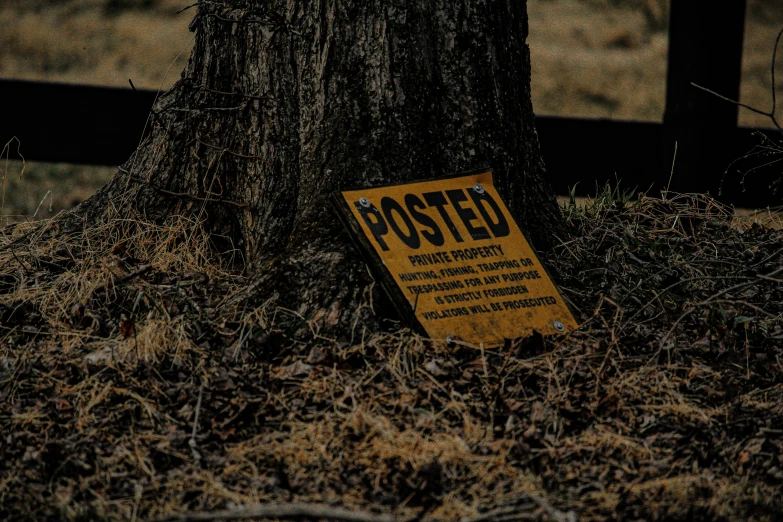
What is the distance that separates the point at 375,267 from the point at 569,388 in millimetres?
817

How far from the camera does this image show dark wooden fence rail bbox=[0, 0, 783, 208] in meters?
5.31

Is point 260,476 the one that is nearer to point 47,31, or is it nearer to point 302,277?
point 302,277

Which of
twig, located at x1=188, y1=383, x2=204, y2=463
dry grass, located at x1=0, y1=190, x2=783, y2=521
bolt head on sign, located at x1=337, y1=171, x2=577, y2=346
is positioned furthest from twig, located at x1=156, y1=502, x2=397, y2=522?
bolt head on sign, located at x1=337, y1=171, x2=577, y2=346

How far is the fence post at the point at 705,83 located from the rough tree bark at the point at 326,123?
1.91 m

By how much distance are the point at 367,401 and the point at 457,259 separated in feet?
2.39

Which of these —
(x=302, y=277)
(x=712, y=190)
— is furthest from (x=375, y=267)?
(x=712, y=190)

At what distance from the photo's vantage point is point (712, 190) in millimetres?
5281

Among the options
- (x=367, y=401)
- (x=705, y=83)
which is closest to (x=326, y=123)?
(x=367, y=401)

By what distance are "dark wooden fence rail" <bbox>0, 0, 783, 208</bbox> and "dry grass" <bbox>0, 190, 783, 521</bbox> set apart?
181cm

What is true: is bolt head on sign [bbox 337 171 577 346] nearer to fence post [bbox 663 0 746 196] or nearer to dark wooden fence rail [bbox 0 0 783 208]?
dark wooden fence rail [bbox 0 0 783 208]

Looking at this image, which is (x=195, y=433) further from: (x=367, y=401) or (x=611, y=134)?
(x=611, y=134)

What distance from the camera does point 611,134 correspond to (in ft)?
18.9

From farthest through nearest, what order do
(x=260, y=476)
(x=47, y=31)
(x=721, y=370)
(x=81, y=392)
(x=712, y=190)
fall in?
(x=47, y=31) → (x=712, y=190) → (x=721, y=370) → (x=81, y=392) → (x=260, y=476)

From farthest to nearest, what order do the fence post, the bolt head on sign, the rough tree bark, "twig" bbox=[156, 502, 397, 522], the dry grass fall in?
the fence post, the rough tree bark, the bolt head on sign, the dry grass, "twig" bbox=[156, 502, 397, 522]
